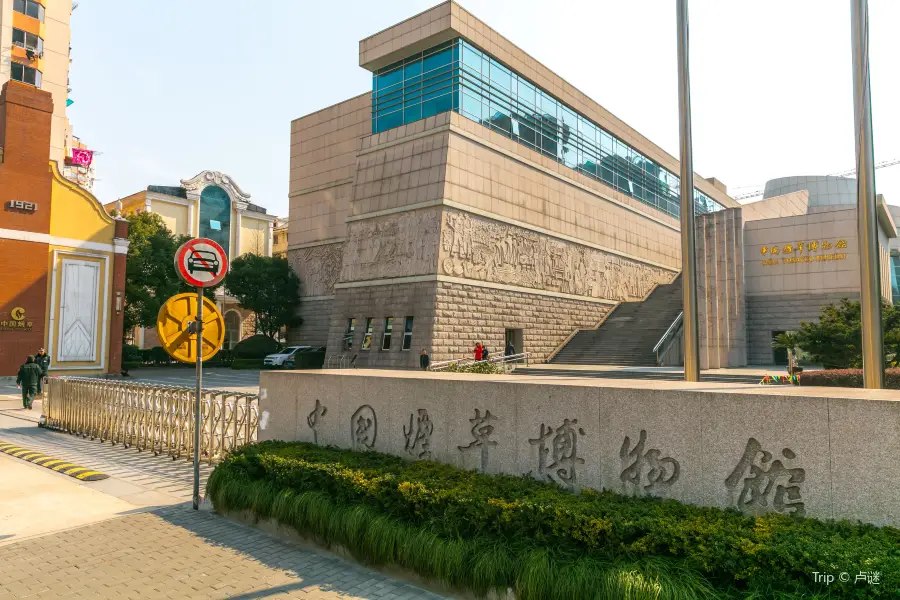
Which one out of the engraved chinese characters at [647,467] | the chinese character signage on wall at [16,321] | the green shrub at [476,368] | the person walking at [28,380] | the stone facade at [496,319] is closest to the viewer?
the engraved chinese characters at [647,467]

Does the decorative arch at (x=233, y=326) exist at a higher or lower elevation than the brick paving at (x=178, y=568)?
higher

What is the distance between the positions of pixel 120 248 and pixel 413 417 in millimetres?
26959

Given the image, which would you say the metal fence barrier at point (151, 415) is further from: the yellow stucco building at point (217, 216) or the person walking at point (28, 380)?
the yellow stucco building at point (217, 216)

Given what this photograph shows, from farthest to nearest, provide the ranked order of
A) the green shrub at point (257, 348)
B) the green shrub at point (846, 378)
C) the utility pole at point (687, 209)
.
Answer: the green shrub at point (257, 348) < the green shrub at point (846, 378) < the utility pole at point (687, 209)

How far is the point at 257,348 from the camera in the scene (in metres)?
36.3

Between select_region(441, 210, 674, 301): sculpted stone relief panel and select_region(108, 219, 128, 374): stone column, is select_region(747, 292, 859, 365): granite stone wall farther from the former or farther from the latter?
select_region(108, 219, 128, 374): stone column

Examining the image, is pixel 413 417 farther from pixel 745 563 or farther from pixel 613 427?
pixel 745 563

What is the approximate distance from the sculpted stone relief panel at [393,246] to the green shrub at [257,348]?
12303 mm

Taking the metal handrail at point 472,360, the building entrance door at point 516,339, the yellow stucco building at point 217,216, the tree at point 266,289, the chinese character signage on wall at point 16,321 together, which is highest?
the yellow stucco building at point 217,216

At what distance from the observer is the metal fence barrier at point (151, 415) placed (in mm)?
9086

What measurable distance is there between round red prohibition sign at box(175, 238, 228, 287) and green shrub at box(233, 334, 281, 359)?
3039 centimetres

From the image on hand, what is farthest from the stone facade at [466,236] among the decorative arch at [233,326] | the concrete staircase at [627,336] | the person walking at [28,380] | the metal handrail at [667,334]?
the decorative arch at [233,326]

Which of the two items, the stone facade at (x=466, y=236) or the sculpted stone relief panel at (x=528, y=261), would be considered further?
the sculpted stone relief panel at (x=528, y=261)

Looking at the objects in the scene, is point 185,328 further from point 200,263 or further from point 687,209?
point 687,209
